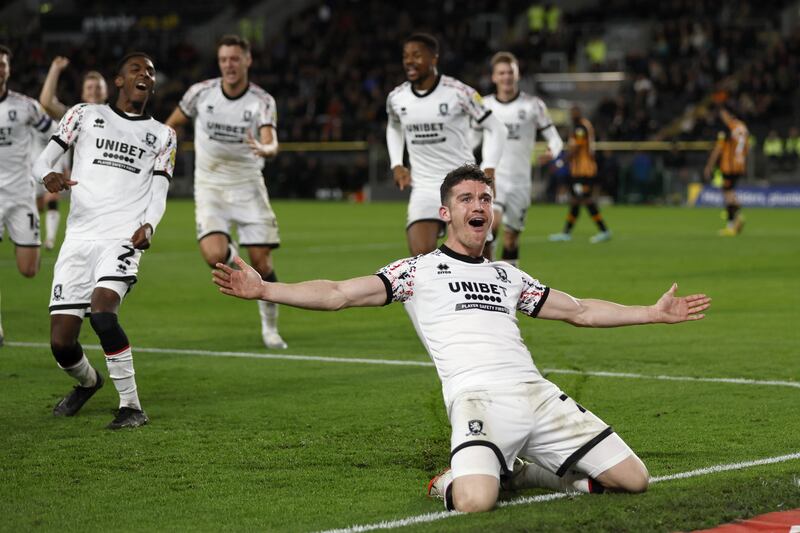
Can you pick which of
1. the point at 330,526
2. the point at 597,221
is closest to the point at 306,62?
the point at 597,221

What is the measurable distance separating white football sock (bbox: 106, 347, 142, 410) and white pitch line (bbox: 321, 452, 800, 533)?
293cm

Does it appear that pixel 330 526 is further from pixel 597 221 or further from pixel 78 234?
pixel 597 221

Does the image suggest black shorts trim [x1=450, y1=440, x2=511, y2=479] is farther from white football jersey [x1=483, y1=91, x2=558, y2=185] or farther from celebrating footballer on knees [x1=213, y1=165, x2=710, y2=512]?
white football jersey [x1=483, y1=91, x2=558, y2=185]

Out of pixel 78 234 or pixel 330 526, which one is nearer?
pixel 330 526

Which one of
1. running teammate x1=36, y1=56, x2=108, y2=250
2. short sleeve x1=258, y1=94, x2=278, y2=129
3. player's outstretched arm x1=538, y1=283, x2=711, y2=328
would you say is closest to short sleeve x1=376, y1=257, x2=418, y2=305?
player's outstretched arm x1=538, y1=283, x2=711, y2=328

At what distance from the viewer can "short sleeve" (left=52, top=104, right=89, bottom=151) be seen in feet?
28.5

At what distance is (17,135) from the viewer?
41.8ft

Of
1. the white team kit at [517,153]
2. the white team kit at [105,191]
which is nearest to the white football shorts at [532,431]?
the white team kit at [105,191]

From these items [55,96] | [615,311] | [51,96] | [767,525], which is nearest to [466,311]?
[615,311]

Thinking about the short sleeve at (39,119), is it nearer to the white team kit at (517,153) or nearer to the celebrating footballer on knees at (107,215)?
the celebrating footballer on knees at (107,215)

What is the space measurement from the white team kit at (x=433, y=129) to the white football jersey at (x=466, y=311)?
5401mm

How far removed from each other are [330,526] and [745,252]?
17.1 metres

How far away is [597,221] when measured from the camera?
24.5 meters

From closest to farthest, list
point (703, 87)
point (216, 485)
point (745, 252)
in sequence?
1. point (216, 485)
2. point (745, 252)
3. point (703, 87)
